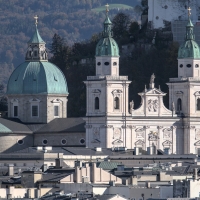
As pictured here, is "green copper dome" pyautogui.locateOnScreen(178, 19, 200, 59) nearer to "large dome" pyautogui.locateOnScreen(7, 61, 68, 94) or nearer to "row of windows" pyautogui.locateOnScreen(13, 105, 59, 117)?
"large dome" pyautogui.locateOnScreen(7, 61, 68, 94)

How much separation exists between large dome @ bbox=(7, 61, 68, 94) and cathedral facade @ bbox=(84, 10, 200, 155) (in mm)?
9096

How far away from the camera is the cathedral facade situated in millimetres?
152750

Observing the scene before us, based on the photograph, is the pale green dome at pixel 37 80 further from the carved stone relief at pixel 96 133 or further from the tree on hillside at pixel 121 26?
the tree on hillside at pixel 121 26

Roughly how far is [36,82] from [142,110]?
36.9 feet

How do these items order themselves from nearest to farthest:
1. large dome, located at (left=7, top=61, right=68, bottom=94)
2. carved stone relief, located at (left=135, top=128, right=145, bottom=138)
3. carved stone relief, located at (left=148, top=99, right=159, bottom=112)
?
carved stone relief, located at (left=135, top=128, right=145, bottom=138) → carved stone relief, located at (left=148, top=99, right=159, bottom=112) → large dome, located at (left=7, top=61, right=68, bottom=94)

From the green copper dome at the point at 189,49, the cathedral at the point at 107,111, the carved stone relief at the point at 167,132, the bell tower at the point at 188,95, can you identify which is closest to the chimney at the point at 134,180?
the cathedral at the point at 107,111

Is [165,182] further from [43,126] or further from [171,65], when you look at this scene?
[171,65]

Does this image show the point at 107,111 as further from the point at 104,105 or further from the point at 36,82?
the point at 36,82

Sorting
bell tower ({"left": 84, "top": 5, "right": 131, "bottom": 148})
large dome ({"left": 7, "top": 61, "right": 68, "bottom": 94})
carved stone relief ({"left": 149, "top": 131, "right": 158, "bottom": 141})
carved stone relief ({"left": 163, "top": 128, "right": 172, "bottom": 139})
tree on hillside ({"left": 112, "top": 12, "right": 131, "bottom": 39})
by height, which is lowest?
carved stone relief ({"left": 149, "top": 131, "right": 158, "bottom": 141})

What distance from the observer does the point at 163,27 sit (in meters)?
178

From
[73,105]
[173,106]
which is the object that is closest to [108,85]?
[173,106]

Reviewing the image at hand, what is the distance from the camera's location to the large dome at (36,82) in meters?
163

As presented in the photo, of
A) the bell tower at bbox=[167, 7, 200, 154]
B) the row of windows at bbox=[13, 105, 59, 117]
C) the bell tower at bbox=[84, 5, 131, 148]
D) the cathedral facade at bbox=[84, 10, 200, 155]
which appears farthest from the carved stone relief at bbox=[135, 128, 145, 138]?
the row of windows at bbox=[13, 105, 59, 117]

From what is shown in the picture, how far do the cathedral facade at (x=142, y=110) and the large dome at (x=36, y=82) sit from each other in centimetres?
910
